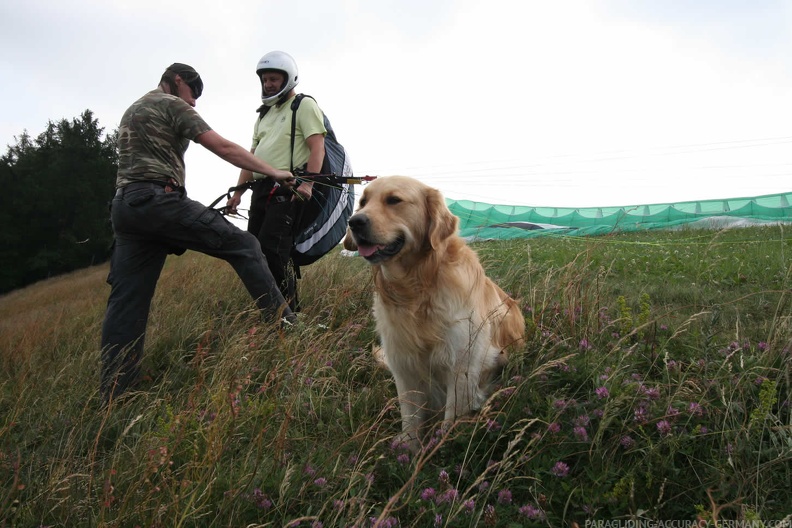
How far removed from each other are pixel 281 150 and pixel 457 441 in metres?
2.91

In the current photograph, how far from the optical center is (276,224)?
13.6 feet

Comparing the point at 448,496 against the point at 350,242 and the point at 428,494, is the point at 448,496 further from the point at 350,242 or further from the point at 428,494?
the point at 350,242

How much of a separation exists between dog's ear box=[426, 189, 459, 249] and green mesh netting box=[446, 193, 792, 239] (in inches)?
331

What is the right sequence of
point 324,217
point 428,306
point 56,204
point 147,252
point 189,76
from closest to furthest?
point 428,306, point 147,252, point 189,76, point 324,217, point 56,204

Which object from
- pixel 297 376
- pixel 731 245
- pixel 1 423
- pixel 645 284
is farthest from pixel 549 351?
pixel 731 245

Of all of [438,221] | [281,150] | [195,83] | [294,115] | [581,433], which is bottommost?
[581,433]

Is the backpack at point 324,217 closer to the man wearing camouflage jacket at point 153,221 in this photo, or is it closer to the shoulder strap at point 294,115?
the shoulder strap at point 294,115

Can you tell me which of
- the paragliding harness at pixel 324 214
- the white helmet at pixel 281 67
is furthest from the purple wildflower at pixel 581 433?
the white helmet at pixel 281 67

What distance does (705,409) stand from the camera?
2.13 m

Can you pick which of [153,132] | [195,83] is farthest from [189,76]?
[153,132]

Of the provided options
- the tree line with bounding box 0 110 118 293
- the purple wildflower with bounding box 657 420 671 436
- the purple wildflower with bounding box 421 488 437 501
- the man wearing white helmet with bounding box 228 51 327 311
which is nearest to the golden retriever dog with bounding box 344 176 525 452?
the purple wildflower with bounding box 421 488 437 501

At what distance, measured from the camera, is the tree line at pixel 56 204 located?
30406mm

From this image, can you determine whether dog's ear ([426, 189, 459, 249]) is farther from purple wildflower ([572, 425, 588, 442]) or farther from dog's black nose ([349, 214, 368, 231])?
purple wildflower ([572, 425, 588, 442])

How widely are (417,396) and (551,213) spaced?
46.4ft
